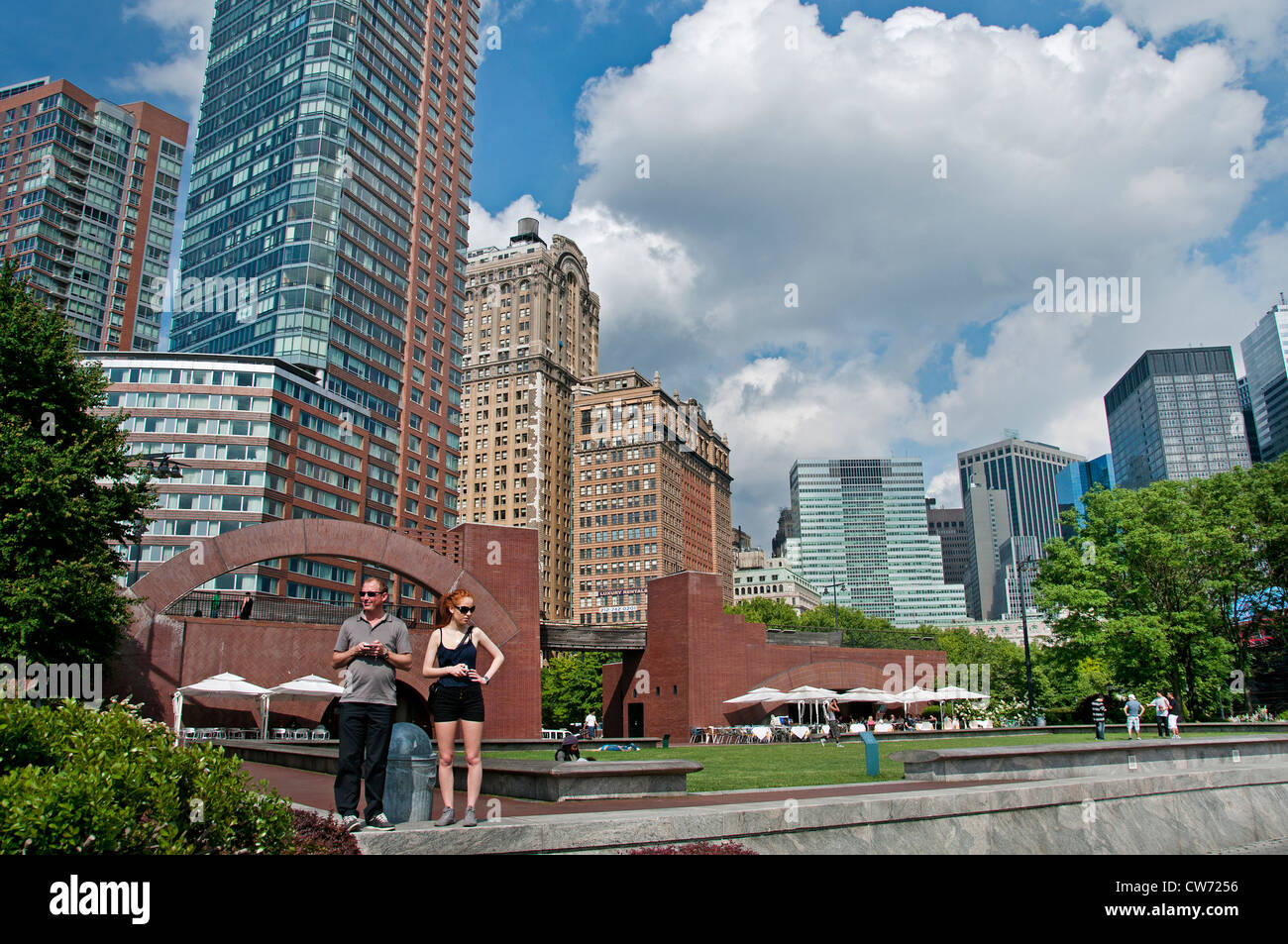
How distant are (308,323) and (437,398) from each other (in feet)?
65.9

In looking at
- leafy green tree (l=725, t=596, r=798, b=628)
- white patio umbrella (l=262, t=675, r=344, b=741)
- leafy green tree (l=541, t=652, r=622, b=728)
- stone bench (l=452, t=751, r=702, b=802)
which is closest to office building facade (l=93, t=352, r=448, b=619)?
leafy green tree (l=541, t=652, r=622, b=728)

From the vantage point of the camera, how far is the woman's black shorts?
7301 millimetres

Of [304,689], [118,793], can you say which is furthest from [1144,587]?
[118,793]

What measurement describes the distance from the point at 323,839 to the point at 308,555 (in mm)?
31703

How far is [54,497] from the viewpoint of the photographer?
23.9 meters

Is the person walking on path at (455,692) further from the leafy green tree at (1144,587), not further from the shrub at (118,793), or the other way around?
the leafy green tree at (1144,587)

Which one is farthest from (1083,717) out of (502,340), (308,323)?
(502,340)

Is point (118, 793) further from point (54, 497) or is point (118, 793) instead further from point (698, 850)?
point (54, 497)

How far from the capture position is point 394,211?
9719 cm

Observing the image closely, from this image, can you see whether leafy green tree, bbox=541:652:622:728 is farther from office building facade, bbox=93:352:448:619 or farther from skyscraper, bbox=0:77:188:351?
skyscraper, bbox=0:77:188:351

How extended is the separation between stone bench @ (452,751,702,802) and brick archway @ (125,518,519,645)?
2462 cm

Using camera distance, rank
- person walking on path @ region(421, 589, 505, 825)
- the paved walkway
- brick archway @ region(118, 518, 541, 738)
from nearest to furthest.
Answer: person walking on path @ region(421, 589, 505, 825), the paved walkway, brick archway @ region(118, 518, 541, 738)

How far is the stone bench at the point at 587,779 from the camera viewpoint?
943cm

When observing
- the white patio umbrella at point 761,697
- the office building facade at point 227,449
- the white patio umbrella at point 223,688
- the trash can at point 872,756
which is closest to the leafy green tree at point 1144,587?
the white patio umbrella at point 761,697
